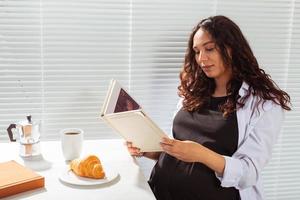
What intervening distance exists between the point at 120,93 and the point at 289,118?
1106 millimetres

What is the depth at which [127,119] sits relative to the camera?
1.22 metres

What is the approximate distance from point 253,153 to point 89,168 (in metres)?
0.54

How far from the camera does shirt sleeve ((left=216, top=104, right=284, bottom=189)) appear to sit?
1.28m

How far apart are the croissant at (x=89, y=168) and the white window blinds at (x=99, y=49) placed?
1.93 feet

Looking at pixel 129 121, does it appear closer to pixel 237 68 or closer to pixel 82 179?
pixel 82 179

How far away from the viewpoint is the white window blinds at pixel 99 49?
5.52 feet

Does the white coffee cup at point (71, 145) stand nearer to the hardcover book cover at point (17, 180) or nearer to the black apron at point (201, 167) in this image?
the hardcover book cover at point (17, 180)

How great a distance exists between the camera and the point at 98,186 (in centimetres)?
118

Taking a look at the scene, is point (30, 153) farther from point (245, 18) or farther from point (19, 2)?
point (245, 18)

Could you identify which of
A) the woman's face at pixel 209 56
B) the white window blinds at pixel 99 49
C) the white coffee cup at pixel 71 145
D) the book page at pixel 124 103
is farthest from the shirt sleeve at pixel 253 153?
the white window blinds at pixel 99 49

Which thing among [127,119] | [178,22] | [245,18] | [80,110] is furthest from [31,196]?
[245,18]

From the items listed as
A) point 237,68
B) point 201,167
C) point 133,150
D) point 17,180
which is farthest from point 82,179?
point 237,68

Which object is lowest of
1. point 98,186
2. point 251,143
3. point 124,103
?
point 98,186

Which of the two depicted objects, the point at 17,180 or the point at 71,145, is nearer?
the point at 17,180
